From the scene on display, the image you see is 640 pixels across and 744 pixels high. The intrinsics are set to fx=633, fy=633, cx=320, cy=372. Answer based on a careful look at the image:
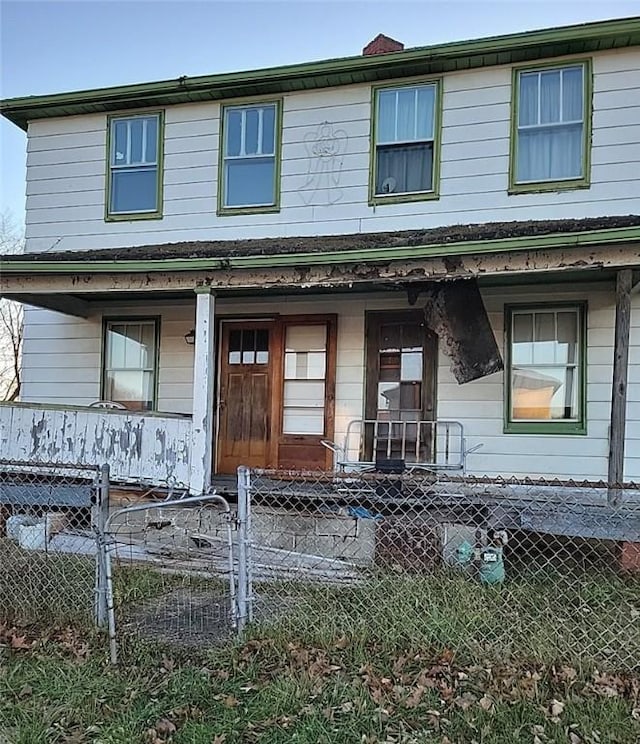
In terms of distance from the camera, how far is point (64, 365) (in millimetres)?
9680

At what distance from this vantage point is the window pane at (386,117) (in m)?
8.66

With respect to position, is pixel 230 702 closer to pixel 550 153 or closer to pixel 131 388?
pixel 131 388

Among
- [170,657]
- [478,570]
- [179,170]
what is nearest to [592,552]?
[478,570]

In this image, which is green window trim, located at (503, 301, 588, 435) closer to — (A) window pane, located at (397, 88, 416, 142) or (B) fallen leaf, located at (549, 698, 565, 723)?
(A) window pane, located at (397, 88, 416, 142)

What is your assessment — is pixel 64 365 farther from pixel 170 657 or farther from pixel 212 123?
pixel 170 657

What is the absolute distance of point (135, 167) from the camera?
378 inches

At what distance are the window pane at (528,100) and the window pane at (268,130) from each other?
3382mm

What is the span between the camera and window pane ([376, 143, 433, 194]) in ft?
28.1

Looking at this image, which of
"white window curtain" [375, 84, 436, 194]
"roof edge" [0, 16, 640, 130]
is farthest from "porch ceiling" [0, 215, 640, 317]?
"roof edge" [0, 16, 640, 130]

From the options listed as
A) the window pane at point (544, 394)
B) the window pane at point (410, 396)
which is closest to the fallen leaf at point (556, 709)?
the window pane at point (544, 394)

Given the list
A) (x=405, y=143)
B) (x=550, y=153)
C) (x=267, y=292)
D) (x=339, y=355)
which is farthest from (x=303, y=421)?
(x=550, y=153)

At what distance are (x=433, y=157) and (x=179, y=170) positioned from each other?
3.74 metres

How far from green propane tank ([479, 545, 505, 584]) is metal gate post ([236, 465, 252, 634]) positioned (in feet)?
8.24

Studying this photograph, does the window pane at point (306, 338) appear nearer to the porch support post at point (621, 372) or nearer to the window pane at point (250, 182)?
the window pane at point (250, 182)
